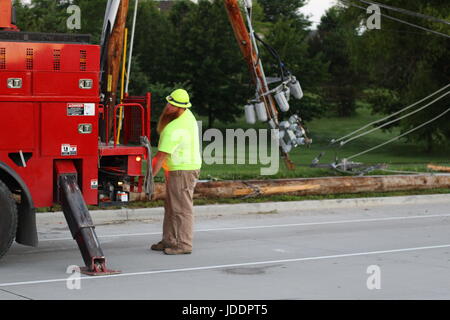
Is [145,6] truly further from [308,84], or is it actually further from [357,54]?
[357,54]

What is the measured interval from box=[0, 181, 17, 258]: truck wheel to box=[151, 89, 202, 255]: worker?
6.28 feet

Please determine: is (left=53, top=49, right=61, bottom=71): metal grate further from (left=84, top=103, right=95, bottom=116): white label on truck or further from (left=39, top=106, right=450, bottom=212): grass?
(left=39, top=106, right=450, bottom=212): grass

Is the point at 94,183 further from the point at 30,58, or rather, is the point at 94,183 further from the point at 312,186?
the point at 312,186

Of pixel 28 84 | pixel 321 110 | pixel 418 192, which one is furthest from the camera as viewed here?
pixel 321 110

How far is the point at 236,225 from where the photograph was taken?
13.7 m

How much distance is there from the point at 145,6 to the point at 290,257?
58.5 m

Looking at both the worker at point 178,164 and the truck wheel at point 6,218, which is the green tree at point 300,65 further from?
the truck wheel at point 6,218

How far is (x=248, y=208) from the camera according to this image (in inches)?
597

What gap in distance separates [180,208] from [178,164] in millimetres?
535

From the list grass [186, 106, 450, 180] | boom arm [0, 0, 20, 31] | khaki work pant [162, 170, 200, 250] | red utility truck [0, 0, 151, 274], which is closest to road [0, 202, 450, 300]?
khaki work pant [162, 170, 200, 250]

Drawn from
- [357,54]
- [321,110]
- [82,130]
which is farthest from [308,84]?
[82,130]

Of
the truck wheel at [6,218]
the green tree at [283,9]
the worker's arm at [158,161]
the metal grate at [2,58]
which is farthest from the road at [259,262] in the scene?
the green tree at [283,9]

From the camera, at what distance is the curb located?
13.7 m

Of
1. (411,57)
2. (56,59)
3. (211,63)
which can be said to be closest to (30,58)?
(56,59)
